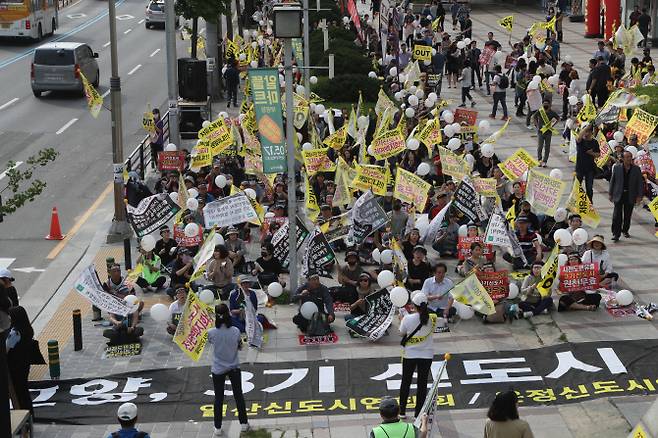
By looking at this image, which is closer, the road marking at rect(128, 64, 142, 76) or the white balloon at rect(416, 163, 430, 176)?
the white balloon at rect(416, 163, 430, 176)

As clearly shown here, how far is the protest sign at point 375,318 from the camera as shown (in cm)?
1702

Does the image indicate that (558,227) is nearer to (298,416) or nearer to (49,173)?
(298,416)

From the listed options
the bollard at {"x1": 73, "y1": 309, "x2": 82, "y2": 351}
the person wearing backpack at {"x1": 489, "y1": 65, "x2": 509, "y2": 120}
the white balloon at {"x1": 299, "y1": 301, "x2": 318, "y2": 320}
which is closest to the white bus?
the person wearing backpack at {"x1": 489, "y1": 65, "x2": 509, "y2": 120}

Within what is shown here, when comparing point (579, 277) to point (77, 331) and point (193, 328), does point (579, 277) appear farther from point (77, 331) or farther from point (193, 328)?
point (77, 331)

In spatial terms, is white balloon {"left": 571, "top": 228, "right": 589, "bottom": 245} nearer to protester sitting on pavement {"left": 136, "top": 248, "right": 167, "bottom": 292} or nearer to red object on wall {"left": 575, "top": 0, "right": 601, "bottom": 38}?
protester sitting on pavement {"left": 136, "top": 248, "right": 167, "bottom": 292}

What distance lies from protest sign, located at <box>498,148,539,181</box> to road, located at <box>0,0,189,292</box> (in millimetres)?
8426

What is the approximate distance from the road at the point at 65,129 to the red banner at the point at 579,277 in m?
8.96

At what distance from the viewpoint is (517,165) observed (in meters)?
21.9

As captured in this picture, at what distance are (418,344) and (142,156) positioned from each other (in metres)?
13.9

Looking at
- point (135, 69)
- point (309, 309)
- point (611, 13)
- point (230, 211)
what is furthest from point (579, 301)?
point (611, 13)

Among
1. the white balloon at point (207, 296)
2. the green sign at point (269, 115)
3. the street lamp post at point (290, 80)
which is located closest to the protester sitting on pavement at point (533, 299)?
the street lamp post at point (290, 80)

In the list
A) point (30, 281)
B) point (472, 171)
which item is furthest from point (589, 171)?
point (30, 281)

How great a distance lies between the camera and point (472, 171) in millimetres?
24078

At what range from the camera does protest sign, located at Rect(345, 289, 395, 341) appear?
17.0 m
